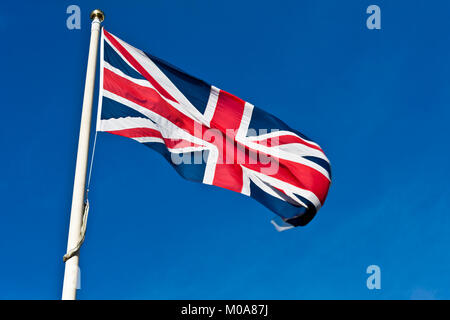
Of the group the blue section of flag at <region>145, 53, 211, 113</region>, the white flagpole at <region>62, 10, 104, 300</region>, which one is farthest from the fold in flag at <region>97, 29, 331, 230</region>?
the white flagpole at <region>62, 10, 104, 300</region>

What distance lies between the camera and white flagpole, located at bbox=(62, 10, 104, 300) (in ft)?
28.2

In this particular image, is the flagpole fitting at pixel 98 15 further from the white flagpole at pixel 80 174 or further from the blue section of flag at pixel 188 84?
the blue section of flag at pixel 188 84

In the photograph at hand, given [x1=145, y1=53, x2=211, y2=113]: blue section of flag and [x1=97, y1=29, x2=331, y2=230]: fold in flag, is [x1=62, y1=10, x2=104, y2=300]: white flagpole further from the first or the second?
[x1=145, y1=53, x2=211, y2=113]: blue section of flag

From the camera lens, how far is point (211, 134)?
38.7 feet

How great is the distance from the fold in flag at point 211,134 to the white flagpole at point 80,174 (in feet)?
1.04

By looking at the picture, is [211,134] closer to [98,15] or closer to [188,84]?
[188,84]

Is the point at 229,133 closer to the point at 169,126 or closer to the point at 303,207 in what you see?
the point at 169,126

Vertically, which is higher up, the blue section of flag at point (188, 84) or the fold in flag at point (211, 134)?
the blue section of flag at point (188, 84)

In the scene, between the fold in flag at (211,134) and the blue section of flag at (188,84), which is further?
the blue section of flag at (188,84)

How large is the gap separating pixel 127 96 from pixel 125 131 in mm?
852

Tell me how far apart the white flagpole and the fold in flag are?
12.5 inches

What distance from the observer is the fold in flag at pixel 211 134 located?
10.9 metres

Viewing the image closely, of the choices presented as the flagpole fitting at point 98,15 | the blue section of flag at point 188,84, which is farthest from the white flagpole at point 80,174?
the blue section of flag at point 188,84

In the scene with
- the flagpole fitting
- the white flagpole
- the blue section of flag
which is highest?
the flagpole fitting
